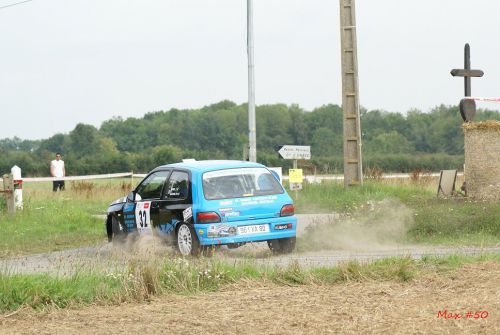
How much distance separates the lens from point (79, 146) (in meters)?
101

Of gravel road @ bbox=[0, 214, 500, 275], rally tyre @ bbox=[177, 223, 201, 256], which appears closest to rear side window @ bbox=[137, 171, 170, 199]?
gravel road @ bbox=[0, 214, 500, 275]

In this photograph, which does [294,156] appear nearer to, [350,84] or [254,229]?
[350,84]

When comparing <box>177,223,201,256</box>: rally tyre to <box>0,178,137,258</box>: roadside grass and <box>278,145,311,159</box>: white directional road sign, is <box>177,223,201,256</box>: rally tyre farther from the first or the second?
<box>278,145,311,159</box>: white directional road sign

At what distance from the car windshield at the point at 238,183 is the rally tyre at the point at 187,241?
2.05 feet

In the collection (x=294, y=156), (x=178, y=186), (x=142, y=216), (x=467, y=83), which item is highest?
(x=467, y=83)

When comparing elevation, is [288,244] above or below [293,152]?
below

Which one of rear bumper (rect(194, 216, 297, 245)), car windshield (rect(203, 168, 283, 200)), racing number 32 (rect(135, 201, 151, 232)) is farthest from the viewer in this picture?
racing number 32 (rect(135, 201, 151, 232))

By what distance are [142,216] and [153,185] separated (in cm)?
59

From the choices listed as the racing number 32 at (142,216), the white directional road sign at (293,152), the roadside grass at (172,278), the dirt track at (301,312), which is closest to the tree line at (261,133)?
the white directional road sign at (293,152)

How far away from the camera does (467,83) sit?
26125 millimetres

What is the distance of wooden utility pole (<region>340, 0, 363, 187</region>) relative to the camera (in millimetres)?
26062

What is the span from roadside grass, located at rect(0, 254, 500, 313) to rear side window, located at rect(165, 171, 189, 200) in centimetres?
403

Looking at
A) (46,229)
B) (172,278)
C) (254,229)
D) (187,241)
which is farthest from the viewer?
(46,229)

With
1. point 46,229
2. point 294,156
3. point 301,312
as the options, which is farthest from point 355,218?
point 301,312
